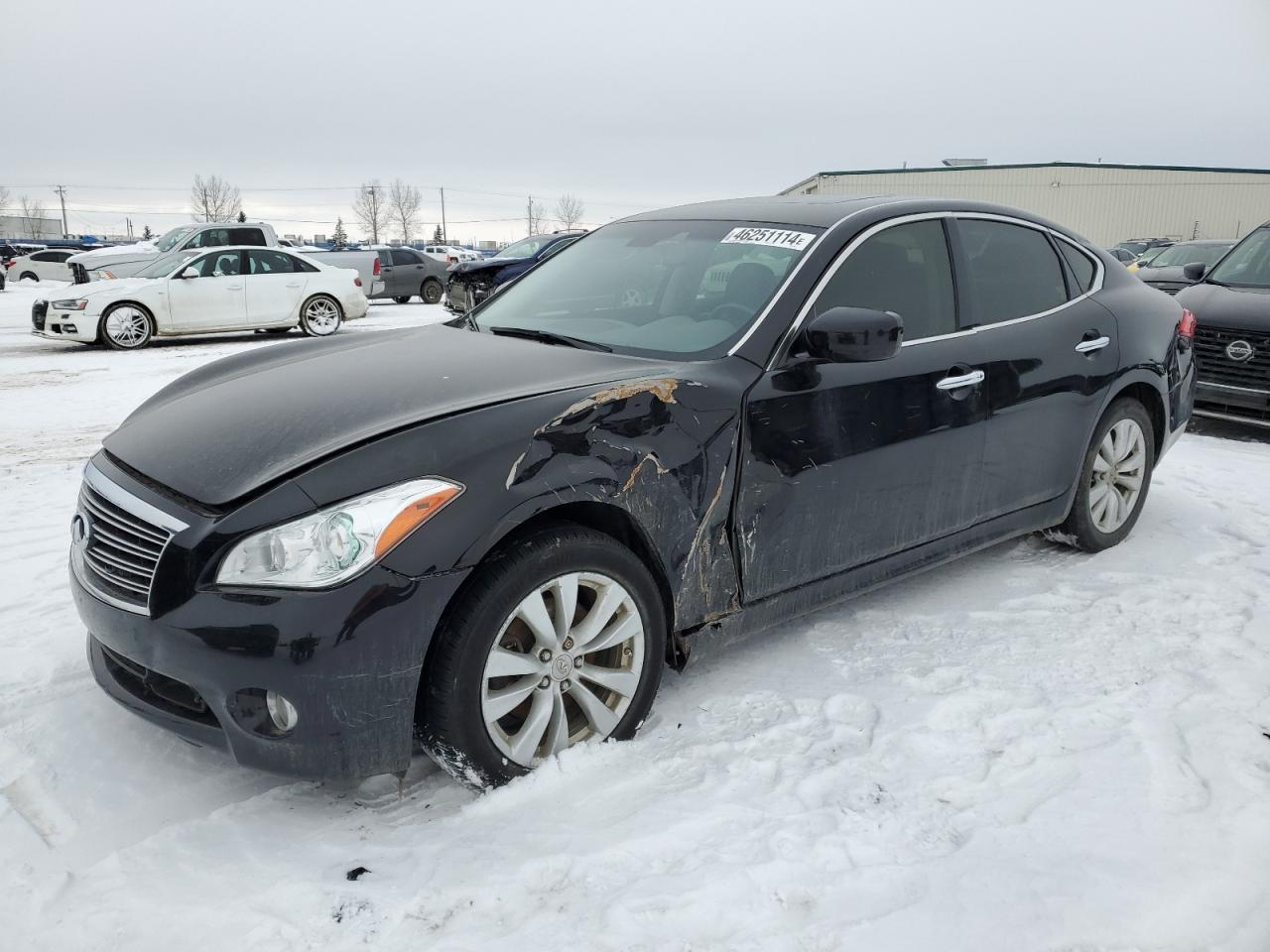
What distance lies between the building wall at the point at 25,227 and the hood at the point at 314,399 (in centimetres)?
9495

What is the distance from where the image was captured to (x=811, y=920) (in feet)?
7.02

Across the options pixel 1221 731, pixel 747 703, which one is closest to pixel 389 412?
pixel 747 703

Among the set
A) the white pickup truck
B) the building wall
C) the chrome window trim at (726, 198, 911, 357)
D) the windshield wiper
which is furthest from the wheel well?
the building wall

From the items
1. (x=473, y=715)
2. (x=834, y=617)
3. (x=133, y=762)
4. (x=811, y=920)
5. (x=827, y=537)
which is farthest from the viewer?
(x=834, y=617)

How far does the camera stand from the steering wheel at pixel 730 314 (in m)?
3.12

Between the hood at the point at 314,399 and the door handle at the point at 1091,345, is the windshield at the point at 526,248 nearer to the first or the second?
the door handle at the point at 1091,345

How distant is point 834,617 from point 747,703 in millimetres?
834

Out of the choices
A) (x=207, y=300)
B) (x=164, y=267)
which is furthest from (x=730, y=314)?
(x=164, y=267)

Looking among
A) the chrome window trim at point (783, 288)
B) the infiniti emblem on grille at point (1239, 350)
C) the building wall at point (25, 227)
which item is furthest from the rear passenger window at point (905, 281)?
the building wall at point (25, 227)

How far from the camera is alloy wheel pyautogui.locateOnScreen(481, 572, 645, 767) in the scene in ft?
8.12

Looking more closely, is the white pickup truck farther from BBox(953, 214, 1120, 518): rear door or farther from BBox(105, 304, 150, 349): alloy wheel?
BBox(953, 214, 1120, 518): rear door

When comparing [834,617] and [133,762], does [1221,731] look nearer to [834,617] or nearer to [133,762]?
[834,617]

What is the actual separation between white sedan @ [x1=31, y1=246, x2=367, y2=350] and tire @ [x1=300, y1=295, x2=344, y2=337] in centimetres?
1

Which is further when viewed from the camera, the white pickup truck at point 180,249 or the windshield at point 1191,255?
the white pickup truck at point 180,249
